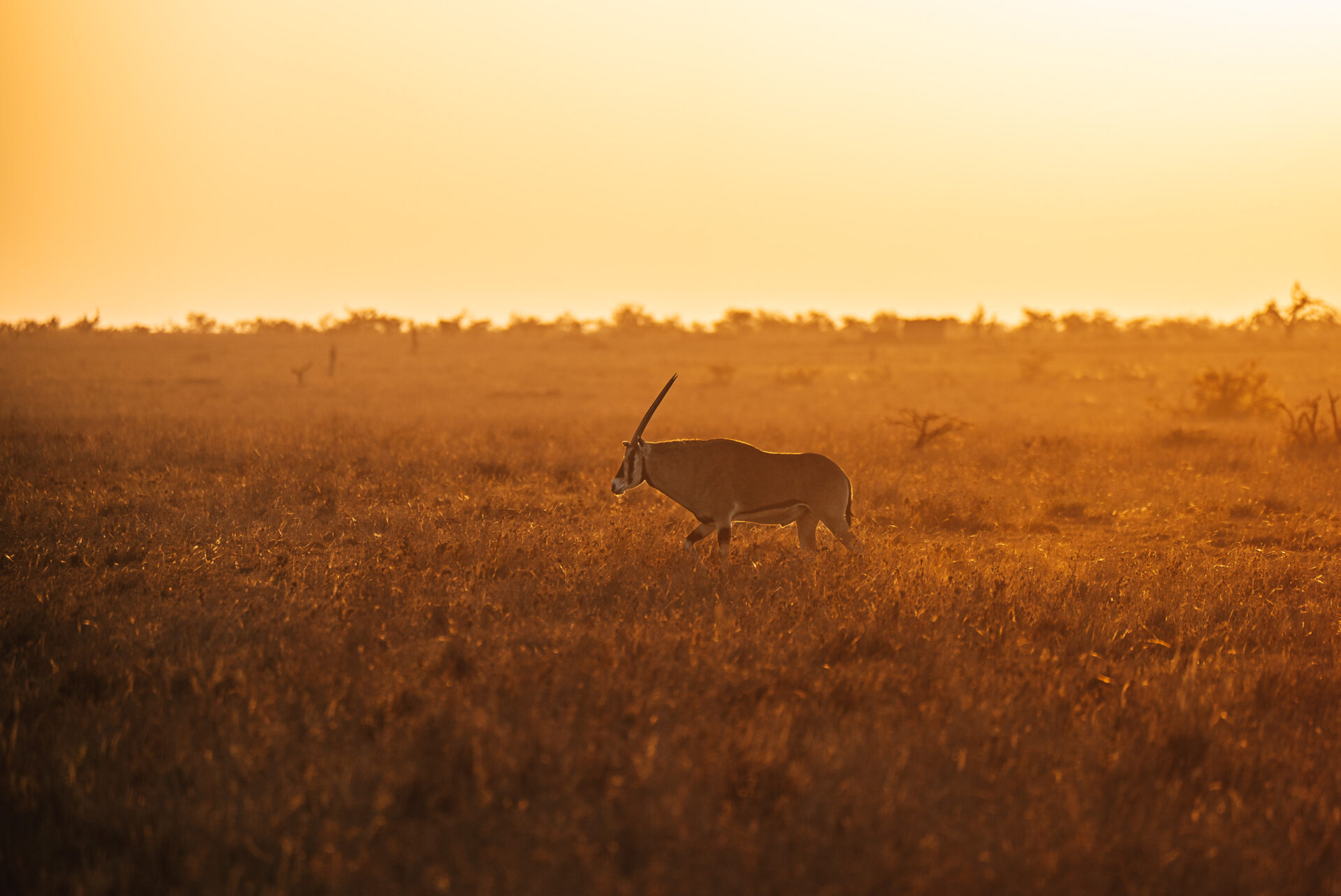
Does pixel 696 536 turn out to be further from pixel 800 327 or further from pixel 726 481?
pixel 800 327

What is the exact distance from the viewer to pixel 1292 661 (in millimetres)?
5934

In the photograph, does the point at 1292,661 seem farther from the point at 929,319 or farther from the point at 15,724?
the point at 929,319

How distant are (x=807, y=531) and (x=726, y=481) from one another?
112 centimetres

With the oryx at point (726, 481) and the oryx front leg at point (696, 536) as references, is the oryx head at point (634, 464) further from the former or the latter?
the oryx front leg at point (696, 536)

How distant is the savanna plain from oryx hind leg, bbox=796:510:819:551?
303 mm

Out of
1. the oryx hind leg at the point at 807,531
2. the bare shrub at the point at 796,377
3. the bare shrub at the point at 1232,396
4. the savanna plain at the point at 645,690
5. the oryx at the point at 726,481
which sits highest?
the bare shrub at the point at 796,377

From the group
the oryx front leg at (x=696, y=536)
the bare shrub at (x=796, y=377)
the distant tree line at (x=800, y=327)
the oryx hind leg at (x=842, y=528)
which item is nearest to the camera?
the oryx front leg at (x=696, y=536)

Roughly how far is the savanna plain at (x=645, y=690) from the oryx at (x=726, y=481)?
506 millimetres

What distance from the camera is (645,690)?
504 centimetres

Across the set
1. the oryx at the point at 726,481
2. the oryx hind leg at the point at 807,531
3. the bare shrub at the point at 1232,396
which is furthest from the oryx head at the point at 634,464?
the bare shrub at the point at 1232,396

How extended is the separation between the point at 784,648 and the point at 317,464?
10.7m

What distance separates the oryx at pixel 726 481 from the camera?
27.3ft

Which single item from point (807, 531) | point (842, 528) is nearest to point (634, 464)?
point (807, 531)

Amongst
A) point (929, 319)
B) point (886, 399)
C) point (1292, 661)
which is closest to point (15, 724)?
point (1292, 661)
